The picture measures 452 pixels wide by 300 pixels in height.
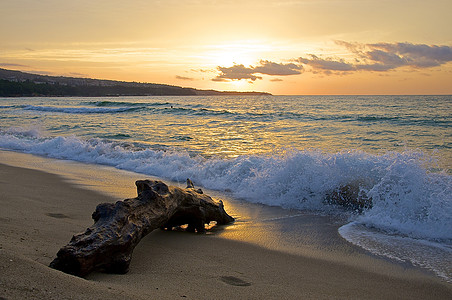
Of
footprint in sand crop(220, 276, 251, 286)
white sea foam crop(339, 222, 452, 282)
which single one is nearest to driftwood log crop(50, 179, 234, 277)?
footprint in sand crop(220, 276, 251, 286)

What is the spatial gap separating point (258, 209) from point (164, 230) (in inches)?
82.7

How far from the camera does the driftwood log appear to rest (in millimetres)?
2832

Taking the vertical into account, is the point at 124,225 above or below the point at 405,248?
above

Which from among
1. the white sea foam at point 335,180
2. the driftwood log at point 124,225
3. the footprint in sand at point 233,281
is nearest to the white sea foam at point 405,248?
the white sea foam at point 335,180

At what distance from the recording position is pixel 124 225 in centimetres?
331

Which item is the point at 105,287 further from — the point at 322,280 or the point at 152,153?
the point at 152,153

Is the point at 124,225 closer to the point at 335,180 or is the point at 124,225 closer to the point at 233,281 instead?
the point at 233,281

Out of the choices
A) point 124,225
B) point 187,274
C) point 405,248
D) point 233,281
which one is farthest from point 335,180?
point 124,225

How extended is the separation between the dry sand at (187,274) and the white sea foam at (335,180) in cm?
173

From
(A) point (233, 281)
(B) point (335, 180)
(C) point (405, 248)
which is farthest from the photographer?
(B) point (335, 180)

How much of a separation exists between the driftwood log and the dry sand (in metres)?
0.13

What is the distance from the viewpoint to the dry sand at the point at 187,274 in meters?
2.46

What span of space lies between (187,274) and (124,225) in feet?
2.29

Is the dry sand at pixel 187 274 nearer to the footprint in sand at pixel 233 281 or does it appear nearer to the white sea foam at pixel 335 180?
the footprint in sand at pixel 233 281
